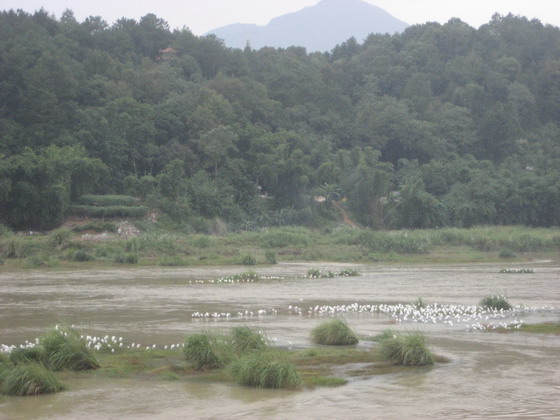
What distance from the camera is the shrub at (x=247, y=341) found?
16.3 m

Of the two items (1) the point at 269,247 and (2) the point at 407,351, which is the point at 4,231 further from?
(2) the point at 407,351

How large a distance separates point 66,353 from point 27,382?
1.99 m

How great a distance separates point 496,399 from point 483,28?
5270 inches

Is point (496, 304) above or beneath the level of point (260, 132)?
beneath

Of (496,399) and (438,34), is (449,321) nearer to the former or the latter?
(496,399)

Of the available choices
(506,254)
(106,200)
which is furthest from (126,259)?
(506,254)

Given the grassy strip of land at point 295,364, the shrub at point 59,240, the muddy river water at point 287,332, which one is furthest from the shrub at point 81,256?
the grassy strip of land at point 295,364

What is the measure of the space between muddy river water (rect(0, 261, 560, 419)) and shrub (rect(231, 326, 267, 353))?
1867mm

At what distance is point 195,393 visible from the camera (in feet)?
45.3

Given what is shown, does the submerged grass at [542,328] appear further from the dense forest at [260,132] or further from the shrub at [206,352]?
the dense forest at [260,132]

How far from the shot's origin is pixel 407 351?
16.0 m

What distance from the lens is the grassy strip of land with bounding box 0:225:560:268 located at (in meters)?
49.4

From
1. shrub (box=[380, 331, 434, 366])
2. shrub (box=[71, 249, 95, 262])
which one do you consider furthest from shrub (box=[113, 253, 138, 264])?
shrub (box=[380, 331, 434, 366])

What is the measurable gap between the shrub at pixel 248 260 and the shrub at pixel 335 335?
3024cm
